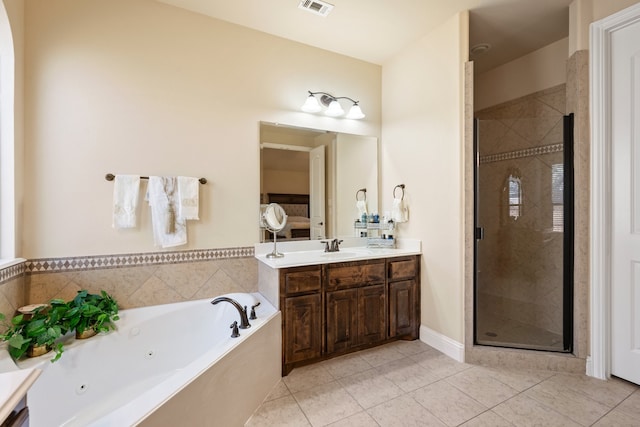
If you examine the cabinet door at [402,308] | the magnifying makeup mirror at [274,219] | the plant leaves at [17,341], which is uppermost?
the magnifying makeup mirror at [274,219]

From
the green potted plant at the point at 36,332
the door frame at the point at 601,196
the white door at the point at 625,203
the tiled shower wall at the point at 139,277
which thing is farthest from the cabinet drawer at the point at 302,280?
the white door at the point at 625,203

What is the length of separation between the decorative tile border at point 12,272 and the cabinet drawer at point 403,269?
2.47 metres

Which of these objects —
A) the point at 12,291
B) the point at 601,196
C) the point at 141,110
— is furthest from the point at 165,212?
the point at 601,196

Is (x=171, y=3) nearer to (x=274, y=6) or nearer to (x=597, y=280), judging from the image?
(x=274, y=6)

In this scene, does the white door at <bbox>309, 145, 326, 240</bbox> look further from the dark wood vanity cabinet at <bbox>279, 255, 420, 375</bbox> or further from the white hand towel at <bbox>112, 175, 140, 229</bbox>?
the white hand towel at <bbox>112, 175, 140, 229</bbox>

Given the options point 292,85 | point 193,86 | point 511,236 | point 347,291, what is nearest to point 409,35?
point 292,85

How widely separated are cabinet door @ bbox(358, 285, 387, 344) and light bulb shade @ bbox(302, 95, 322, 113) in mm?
1636

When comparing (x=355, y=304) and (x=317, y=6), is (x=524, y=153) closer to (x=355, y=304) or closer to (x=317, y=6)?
(x=355, y=304)

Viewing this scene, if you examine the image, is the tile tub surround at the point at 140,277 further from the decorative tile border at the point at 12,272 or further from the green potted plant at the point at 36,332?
the green potted plant at the point at 36,332

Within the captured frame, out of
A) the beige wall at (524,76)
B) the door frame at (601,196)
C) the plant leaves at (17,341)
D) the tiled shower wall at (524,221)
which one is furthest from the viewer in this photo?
the beige wall at (524,76)

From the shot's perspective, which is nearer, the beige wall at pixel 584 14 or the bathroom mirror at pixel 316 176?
the beige wall at pixel 584 14

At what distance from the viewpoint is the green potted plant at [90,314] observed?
5.34 feet

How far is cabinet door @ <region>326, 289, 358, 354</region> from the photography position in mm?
2145

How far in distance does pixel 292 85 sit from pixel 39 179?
6.44 feet
